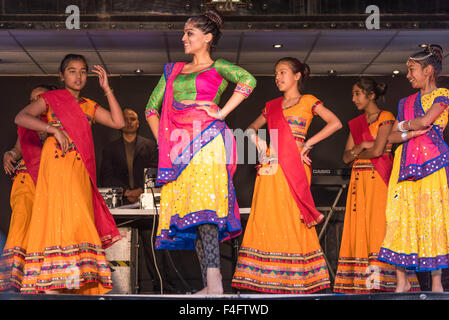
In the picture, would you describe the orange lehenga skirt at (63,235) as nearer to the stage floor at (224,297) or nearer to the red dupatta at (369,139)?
the stage floor at (224,297)

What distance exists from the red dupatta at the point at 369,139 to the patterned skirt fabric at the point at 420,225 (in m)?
0.98

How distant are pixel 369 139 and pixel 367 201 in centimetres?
51

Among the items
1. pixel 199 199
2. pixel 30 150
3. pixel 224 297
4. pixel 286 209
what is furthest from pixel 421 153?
pixel 30 150

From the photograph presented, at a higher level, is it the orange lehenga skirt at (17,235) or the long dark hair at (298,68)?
the long dark hair at (298,68)

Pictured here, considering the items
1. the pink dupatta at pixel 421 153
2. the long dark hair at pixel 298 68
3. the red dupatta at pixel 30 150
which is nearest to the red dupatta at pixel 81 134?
the red dupatta at pixel 30 150

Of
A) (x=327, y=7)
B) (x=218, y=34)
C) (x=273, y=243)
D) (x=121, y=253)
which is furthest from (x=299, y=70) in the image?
(x=121, y=253)

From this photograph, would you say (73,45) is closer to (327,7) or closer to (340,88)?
(327,7)

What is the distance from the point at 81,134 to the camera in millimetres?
5043

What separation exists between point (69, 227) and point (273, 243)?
141 cm

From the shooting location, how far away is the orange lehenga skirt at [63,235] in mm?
4711

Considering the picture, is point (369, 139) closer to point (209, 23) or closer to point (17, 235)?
point (209, 23)

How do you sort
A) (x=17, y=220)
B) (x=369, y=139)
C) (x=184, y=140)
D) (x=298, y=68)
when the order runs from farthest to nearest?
(x=369, y=139), (x=17, y=220), (x=298, y=68), (x=184, y=140)

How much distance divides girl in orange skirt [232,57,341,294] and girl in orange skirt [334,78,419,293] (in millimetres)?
672
